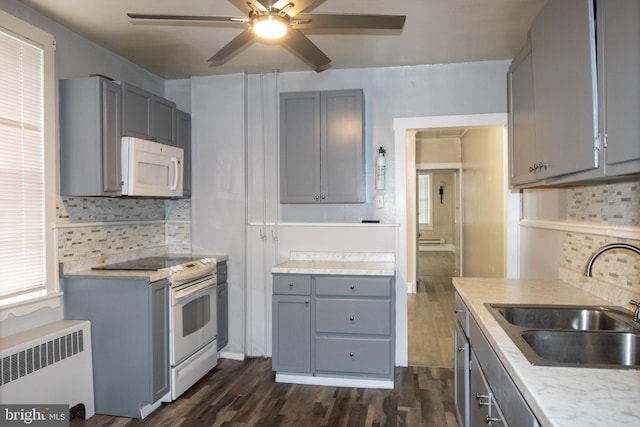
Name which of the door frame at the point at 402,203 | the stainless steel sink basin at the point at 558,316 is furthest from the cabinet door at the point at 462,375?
the door frame at the point at 402,203

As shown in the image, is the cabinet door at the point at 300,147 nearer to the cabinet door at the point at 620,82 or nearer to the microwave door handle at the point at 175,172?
the microwave door handle at the point at 175,172

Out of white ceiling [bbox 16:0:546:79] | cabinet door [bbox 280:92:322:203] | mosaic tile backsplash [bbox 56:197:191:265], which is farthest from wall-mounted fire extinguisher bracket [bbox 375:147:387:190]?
mosaic tile backsplash [bbox 56:197:191:265]

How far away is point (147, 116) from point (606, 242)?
303 centimetres

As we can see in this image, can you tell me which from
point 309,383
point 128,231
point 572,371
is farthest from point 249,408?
point 572,371

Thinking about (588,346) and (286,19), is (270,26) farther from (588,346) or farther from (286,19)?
(588,346)

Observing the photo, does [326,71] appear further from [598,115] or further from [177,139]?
[598,115]

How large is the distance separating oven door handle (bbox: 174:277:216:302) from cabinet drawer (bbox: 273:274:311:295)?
0.55m

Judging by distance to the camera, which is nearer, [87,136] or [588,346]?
[588,346]

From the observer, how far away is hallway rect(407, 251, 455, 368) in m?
3.78

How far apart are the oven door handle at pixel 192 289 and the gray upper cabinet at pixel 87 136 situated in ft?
2.73

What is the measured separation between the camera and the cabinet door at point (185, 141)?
3.65 metres

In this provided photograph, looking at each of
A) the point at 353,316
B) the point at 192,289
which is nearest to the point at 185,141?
the point at 192,289

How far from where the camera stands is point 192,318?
3.11 metres

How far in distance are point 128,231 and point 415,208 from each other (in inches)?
171
